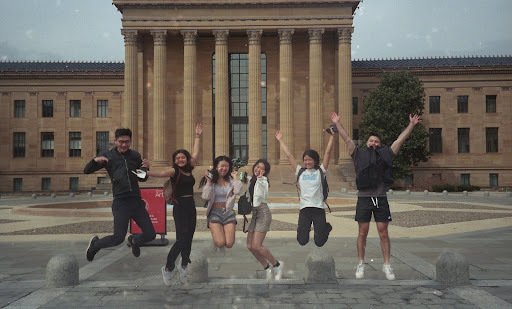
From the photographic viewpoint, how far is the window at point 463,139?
2174 inches

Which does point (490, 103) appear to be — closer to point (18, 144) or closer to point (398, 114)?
point (398, 114)

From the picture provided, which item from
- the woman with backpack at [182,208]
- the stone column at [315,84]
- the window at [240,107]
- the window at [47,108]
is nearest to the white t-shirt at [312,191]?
the woman with backpack at [182,208]

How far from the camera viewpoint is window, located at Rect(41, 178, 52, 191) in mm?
55688

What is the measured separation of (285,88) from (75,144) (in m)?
26.2

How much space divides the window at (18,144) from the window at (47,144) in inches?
94.1

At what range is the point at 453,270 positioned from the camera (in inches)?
321

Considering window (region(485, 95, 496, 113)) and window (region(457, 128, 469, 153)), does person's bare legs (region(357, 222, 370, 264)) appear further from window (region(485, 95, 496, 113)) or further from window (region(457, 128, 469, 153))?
window (region(485, 95, 496, 113))

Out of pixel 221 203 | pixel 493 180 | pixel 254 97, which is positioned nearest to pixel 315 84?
pixel 254 97

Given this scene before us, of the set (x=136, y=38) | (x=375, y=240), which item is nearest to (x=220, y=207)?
(x=375, y=240)

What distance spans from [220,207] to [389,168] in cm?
294

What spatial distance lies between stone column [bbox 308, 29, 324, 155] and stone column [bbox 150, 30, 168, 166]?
14691 millimetres

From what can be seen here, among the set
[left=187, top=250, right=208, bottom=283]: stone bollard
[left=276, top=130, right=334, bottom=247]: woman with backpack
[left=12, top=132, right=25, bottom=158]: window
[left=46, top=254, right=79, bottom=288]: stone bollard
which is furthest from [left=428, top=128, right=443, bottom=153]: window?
[left=46, top=254, right=79, bottom=288]: stone bollard

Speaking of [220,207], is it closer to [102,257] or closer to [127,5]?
[102,257]

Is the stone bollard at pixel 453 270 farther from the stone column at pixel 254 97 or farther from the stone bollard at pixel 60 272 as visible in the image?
the stone column at pixel 254 97
